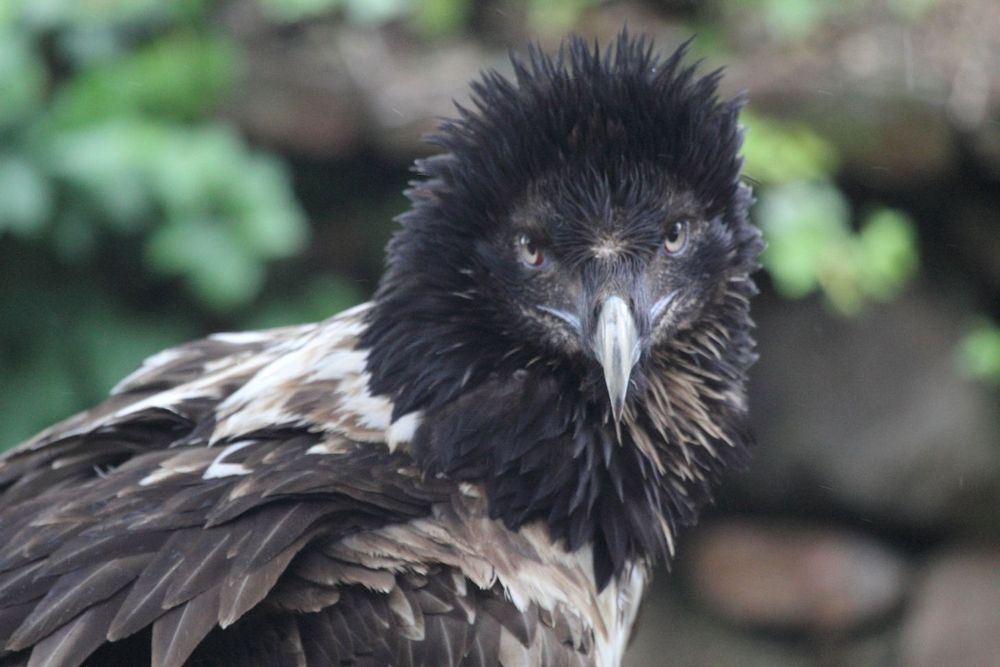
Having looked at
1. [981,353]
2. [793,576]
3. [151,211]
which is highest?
[151,211]

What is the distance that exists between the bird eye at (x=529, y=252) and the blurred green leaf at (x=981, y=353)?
2.95 metres

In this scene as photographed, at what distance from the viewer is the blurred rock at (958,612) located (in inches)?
245

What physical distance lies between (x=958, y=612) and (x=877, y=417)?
99cm

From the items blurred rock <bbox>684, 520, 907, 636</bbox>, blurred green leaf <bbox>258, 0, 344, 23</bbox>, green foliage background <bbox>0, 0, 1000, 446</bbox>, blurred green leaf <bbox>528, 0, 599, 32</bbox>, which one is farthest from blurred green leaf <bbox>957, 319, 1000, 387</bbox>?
blurred green leaf <bbox>258, 0, 344, 23</bbox>

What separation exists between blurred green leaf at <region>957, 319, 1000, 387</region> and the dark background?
2 cm

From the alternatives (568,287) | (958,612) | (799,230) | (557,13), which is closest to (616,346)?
(568,287)

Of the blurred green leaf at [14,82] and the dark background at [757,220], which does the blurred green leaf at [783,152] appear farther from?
the blurred green leaf at [14,82]

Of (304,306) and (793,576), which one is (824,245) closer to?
(793,576)

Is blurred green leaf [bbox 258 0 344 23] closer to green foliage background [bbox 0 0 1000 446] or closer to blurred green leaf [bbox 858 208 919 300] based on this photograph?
green foliage background [bbox 0 0 1000 446]

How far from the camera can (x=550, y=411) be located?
2.95 meters

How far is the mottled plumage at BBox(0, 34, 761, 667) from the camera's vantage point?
2.61 meters

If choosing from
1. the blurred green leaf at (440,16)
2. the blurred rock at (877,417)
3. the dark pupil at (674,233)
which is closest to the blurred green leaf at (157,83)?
the blurred green leaf at (440,16)

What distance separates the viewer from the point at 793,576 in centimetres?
643

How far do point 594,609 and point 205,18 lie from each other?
421cm
